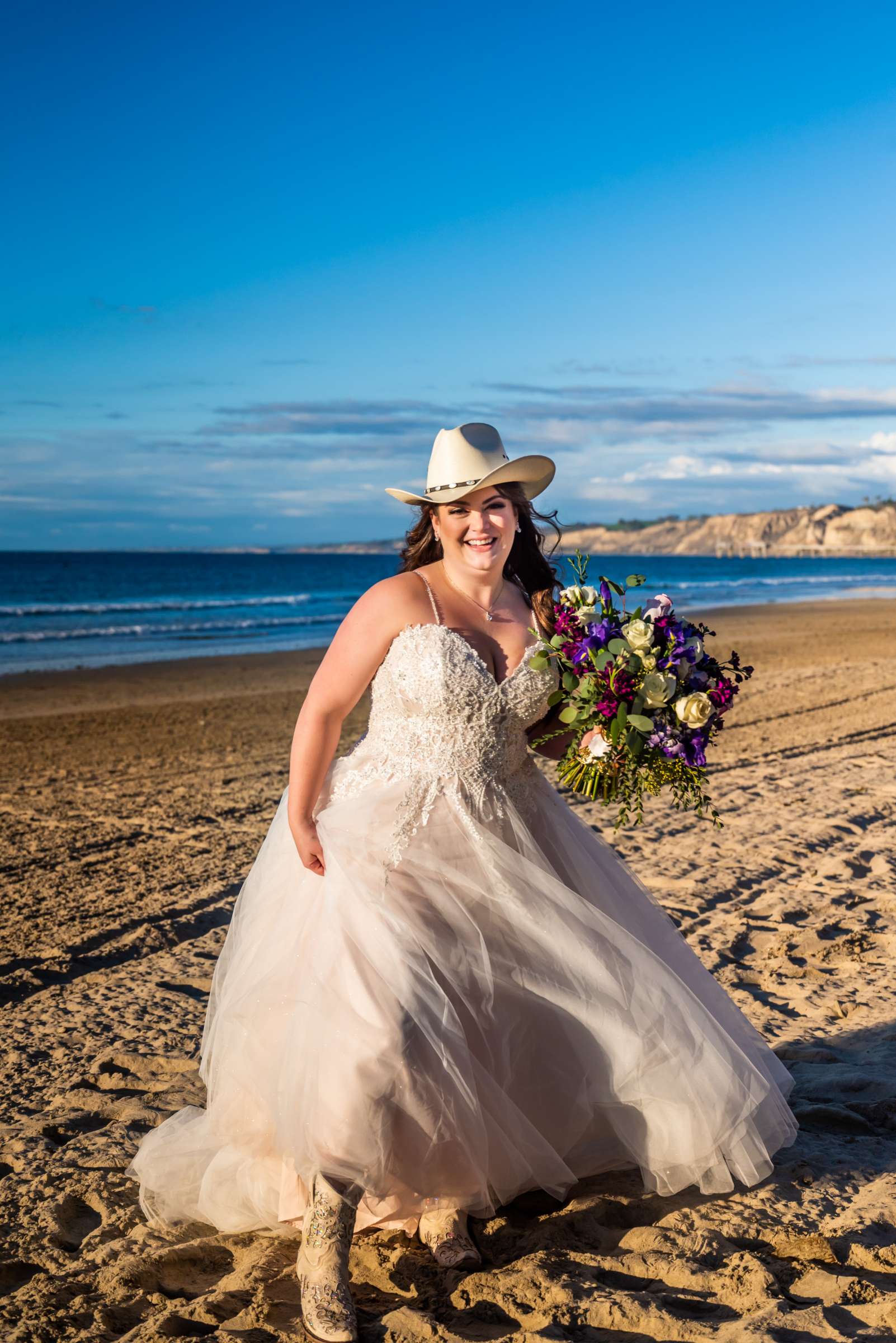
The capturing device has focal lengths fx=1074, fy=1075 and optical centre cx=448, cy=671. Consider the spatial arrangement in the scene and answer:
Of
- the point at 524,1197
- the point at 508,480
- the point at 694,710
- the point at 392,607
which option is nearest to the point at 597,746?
the point at 694,710

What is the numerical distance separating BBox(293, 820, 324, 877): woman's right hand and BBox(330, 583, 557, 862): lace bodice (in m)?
0.15

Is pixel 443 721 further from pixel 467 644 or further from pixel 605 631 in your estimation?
pixel 605 631

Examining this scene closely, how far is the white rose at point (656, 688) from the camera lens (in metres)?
3.13

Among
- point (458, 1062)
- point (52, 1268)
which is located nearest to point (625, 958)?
point (458, 1062)

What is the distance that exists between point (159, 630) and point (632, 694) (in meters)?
26.3

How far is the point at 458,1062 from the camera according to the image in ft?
9.26

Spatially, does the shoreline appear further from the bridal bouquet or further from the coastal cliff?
the coastal cliff

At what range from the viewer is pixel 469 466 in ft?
11.2

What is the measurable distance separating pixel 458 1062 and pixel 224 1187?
883mm

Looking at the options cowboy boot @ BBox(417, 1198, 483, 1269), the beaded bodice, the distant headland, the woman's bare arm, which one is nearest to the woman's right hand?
the woman's bare arm

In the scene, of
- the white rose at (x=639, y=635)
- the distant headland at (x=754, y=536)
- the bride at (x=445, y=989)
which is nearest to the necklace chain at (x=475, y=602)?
the bride at (x=445, y=989)

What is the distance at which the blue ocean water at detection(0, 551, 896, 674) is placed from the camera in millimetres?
24281

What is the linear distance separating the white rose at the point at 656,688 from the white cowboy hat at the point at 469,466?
795 millimetres

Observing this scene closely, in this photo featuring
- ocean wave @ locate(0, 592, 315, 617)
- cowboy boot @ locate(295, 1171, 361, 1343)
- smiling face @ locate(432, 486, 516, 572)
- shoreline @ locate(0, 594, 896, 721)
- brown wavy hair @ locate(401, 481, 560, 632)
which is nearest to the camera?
cowboy boot @ locate(295, 1171, 361, 1343)
